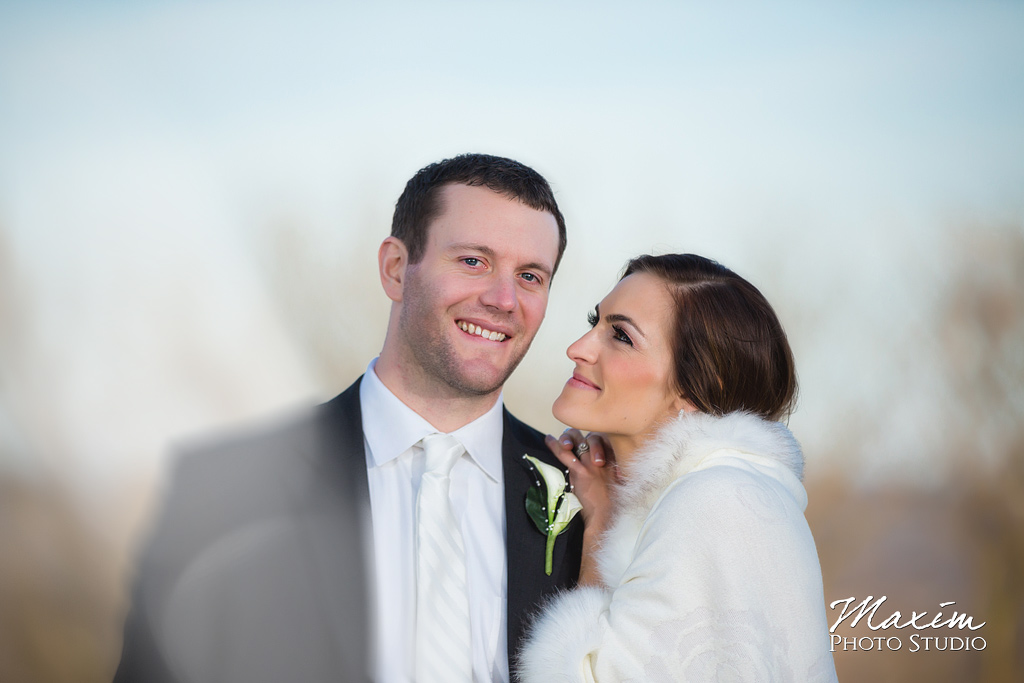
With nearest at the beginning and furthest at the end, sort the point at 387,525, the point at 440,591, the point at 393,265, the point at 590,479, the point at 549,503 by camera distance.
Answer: the point at 440,591, the point at 387,525, the point at 549,503, the point at 590,479, the point at 393,265

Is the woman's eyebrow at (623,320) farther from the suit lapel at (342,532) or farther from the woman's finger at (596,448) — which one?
the suit lapel at (342,532)

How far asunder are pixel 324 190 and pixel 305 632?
252cm

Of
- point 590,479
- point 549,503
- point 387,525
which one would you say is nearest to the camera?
point 387,525

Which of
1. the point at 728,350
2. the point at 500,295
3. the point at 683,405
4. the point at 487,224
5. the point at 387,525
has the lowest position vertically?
the point at 387,525

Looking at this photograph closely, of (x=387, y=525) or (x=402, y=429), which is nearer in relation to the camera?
(x=387, y=525)

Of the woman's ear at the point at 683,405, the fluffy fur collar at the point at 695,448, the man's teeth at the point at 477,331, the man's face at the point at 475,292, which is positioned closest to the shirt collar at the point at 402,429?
the man's face at the point at 475,292

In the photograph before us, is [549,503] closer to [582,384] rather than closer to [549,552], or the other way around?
[549,552]

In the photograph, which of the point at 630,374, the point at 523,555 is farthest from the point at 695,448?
the point at 523,555

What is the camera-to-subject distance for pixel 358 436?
7.07 feet

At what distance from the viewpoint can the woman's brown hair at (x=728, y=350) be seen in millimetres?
2111

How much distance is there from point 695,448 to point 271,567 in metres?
1.06

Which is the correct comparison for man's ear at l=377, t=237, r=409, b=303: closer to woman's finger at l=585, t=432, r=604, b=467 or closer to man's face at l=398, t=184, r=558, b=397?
man's face at l=398, t=184, r=558, b=397

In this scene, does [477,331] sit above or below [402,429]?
above

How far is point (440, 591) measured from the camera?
1966mm
